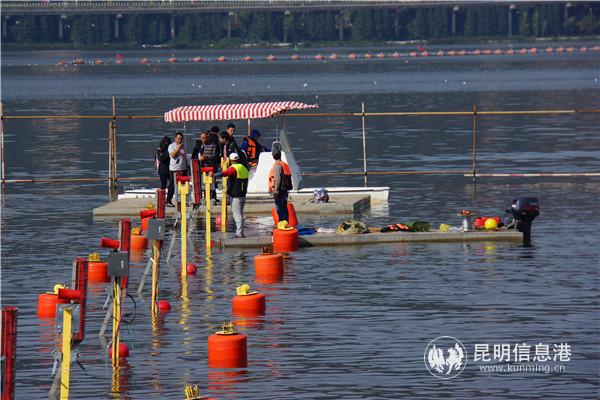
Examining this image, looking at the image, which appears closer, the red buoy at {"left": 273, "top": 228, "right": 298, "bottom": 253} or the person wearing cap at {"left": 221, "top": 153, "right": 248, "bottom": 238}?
the red buoy at {"left": 273, "top": 228, "right": 298, "bottom": 253}

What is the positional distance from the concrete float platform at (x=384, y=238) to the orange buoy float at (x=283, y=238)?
864 millimetres

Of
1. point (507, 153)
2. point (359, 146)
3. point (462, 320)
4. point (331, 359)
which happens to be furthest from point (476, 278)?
point (359, 146)

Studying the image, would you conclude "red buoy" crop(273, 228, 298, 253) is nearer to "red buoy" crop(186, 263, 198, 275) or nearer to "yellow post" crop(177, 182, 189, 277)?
"red buoy" crop(186, 263, 198, 275)

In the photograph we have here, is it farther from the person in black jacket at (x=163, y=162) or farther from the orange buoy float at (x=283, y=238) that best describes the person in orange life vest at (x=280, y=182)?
the person in black jacket at (x=163, y=162)

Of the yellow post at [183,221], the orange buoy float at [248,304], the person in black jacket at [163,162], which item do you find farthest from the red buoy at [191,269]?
the person in black jacket at [163,162]

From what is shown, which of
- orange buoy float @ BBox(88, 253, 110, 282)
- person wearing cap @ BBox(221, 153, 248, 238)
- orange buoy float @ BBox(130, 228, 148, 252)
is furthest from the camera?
orange buoy float @ BBox(130, 228, 148, 252)

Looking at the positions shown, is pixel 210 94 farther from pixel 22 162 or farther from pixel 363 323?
pixel 363 323

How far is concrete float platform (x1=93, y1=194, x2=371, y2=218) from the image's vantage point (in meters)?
44.6

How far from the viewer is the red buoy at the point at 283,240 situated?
37.1m

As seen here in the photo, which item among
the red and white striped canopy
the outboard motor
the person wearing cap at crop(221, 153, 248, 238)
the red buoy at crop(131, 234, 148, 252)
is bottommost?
the red buoy at crop(131, 234, 148, 252)

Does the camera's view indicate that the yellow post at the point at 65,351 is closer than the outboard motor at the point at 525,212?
Yes

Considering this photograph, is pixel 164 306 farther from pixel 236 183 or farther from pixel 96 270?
pixel 236 183

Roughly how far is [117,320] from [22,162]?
47381 mm

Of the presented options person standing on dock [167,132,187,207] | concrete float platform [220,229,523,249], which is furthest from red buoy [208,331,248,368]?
person standing on dock [167,132,187,207]
